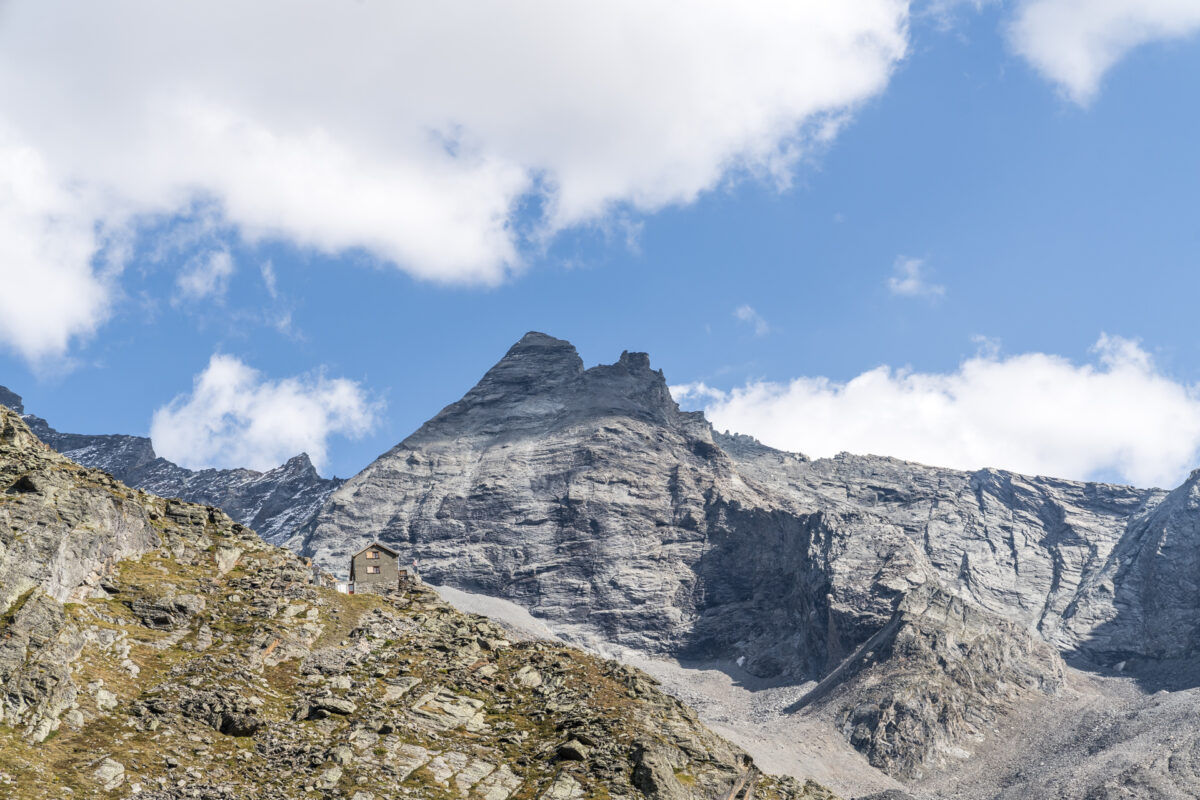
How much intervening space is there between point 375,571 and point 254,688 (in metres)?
41.8

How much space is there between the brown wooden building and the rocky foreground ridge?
16.1m

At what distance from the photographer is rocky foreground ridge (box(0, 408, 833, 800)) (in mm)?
63531

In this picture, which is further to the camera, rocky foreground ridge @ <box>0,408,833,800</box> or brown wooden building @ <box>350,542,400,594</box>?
brown wooden building @ <box>350,542,400,594</box>

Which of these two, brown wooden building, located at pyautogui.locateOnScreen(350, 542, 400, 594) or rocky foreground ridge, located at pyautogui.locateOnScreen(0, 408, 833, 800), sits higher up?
brown wooden building, located at pyautogui.locateOnScreen(350, 542, 400, 594)

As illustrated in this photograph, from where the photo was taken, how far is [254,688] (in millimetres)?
75062

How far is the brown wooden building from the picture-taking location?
379 feet

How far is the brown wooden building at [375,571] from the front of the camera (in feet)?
379

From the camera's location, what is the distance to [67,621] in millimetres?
71125

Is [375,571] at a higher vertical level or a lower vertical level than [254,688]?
higher

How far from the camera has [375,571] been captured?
117 m

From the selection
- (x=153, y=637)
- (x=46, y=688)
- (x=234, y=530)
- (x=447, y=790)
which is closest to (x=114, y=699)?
(x=46, y=688)

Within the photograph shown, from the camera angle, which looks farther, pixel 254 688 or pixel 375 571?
pixel 375 571

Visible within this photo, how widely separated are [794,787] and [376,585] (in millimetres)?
50193

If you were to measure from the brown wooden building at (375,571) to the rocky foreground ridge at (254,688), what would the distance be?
52.9 feet
